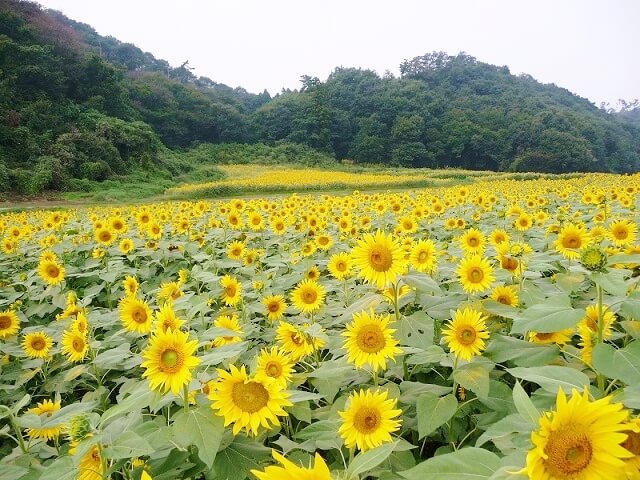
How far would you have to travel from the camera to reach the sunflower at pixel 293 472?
0.72m

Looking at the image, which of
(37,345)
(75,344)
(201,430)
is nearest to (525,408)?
(201,430)

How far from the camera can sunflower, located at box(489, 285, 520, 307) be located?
6.26 ft

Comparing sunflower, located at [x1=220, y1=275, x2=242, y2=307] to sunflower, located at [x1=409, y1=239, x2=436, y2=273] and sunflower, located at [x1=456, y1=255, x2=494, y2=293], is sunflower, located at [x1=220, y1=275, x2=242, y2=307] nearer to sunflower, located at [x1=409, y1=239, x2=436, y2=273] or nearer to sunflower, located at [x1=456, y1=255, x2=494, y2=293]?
sunflower, located at [x1=409, y1=239, x2=436, y2=273]

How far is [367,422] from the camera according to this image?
1.21 meters

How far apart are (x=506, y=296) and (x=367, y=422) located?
1.04 m

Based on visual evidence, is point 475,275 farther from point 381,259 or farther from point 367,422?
point 367,422

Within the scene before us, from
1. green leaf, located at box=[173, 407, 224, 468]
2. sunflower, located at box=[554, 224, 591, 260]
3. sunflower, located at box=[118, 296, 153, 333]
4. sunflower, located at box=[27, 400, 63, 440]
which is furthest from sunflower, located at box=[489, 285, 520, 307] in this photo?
sunflower, located at box=[27, 400, 63, 440]

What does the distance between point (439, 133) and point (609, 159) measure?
77.3ft

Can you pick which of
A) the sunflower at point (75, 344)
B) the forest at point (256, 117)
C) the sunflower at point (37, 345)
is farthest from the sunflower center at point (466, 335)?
the forest at point (256, 117)

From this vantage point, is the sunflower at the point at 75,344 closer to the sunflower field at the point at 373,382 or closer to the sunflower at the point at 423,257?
the sunflower field at the point at 373,382

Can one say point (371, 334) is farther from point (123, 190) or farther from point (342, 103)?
point (342, 103)

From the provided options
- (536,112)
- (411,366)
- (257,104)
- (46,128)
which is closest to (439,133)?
(536,112)

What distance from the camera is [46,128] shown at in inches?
1210

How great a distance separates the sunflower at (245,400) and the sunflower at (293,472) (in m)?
0.47
